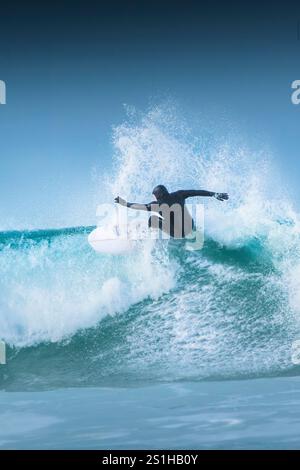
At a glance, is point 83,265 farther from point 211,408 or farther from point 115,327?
point 211,408

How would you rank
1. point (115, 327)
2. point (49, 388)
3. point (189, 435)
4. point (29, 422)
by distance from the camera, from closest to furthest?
point (189, 435)
point (29, 422)
point (49, 388)
point (115, 327)

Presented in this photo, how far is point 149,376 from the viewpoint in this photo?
182 inches

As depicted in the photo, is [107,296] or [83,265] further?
[83,265]

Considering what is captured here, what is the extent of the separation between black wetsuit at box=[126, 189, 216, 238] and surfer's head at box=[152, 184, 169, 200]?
0.05 ft

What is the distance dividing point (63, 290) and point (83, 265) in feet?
1.63

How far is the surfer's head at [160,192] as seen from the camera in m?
5.16

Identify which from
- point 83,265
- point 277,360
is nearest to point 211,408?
point 277,360

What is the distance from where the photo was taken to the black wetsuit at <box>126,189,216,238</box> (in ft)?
16.5

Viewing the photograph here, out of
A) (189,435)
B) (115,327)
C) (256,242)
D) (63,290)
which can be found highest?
(256,242)

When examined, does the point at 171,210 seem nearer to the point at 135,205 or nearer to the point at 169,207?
the point at 169,207

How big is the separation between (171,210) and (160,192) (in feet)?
0.63

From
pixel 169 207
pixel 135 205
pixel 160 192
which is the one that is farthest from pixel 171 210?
pixel 135 205

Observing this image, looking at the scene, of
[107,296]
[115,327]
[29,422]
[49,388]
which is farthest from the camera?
[107,296]

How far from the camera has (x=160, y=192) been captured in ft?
17.0
